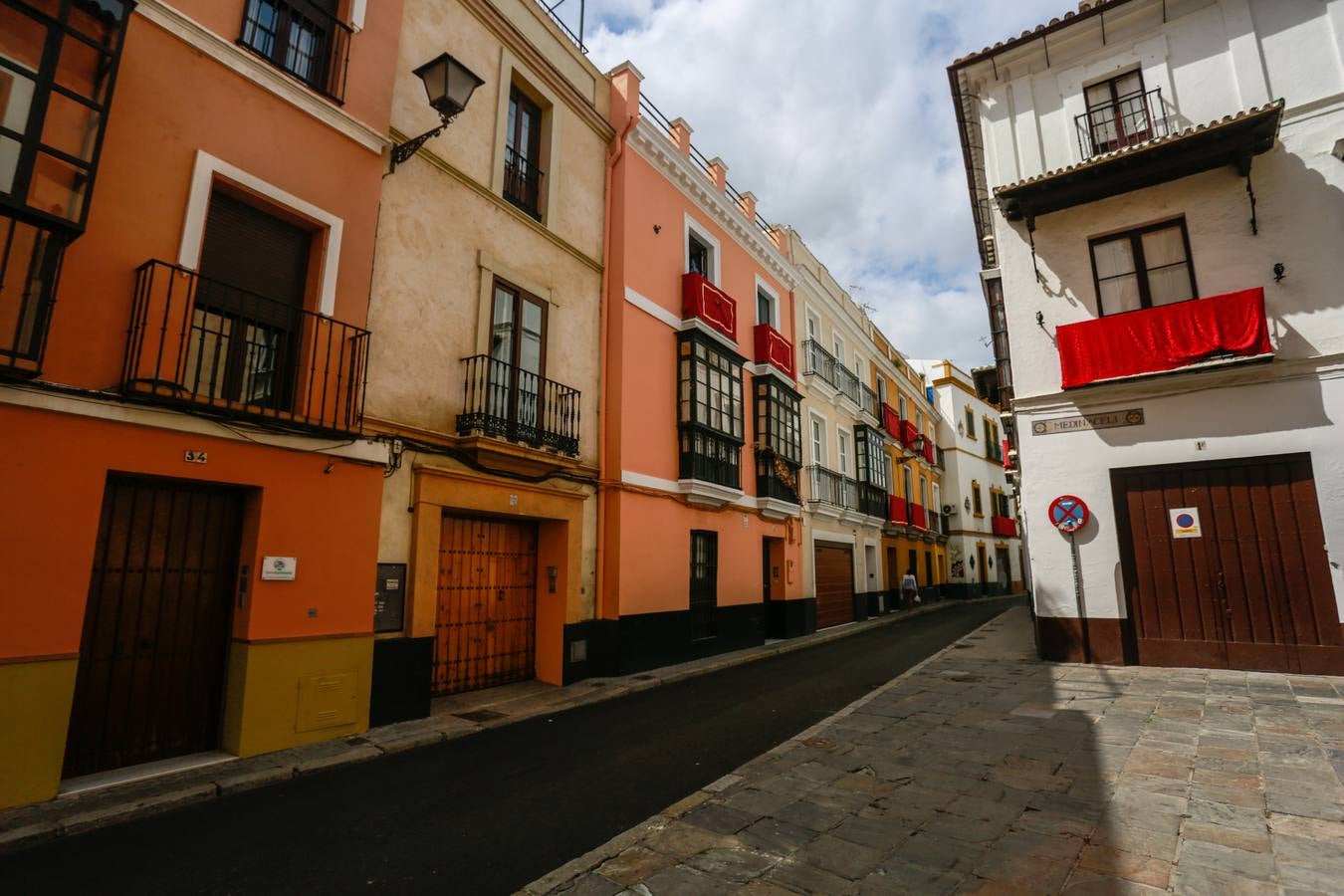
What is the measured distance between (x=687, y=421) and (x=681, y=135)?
21.8 ft

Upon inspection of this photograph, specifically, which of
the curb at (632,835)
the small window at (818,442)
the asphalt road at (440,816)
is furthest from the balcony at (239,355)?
the small window at (818,442)

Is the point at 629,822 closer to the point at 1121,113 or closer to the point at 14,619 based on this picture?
the point at 14,619

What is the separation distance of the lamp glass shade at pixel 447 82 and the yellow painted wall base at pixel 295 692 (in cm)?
601

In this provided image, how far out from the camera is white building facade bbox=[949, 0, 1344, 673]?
29.3 ft

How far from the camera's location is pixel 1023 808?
454cm

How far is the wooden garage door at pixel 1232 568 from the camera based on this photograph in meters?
8.65

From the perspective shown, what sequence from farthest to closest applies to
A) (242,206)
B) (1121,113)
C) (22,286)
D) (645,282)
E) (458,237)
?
1. (645,282)
2. (1121,113)
3. (458,237)
4. (242,206)
5. (22,286)

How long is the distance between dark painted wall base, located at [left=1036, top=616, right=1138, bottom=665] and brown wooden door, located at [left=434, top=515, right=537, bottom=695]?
323 inches

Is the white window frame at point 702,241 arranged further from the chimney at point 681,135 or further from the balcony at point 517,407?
the balcony at point 517,407

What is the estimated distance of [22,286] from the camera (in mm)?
4926

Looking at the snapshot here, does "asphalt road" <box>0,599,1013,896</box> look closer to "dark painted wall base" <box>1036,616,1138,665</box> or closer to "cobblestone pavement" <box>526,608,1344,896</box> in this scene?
"cobblestone pavement" <box>526,608,1344,896</box>

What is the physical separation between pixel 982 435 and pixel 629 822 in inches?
1459

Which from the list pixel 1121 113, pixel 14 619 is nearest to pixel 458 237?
pixel 14 619

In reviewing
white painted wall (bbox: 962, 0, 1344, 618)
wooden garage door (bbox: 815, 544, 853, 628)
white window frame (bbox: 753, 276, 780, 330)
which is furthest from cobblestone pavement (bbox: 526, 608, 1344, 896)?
white window frame (bbox: 753, 276, 780, 330)
